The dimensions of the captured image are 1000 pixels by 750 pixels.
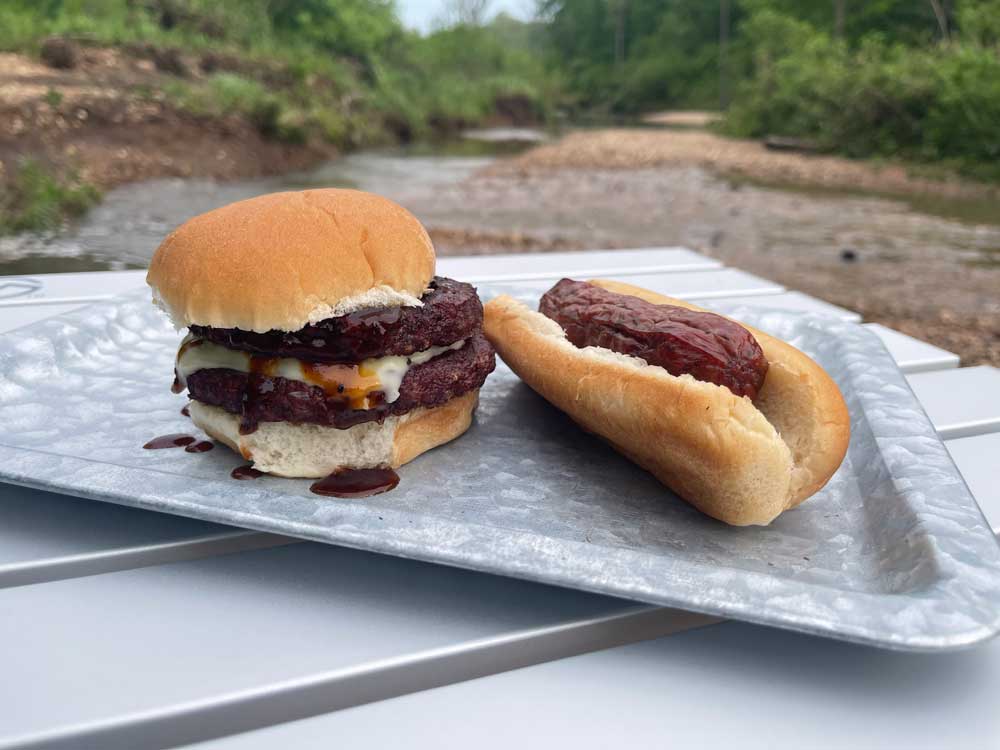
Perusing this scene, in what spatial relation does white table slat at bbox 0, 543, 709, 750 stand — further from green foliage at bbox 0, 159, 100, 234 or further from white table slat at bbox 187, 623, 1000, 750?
green foliage at bbox 0, 159, 100, 234

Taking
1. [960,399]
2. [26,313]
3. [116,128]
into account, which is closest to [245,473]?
[26,313]

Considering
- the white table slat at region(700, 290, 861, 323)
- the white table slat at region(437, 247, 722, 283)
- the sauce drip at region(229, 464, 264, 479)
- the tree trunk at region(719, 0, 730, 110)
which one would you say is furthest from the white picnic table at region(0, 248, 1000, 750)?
the tree trunk at region(719, 0, 730, 110)

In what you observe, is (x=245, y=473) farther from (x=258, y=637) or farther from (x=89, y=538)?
(x=258, y=637)

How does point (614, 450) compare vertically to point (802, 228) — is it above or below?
above

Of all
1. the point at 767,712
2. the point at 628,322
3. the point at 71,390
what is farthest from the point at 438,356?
the point at 767,712

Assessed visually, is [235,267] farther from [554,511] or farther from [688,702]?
[688,702]

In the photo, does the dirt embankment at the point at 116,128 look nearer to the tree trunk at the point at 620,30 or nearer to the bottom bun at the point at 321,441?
the bottom bun at the point at 321,441
